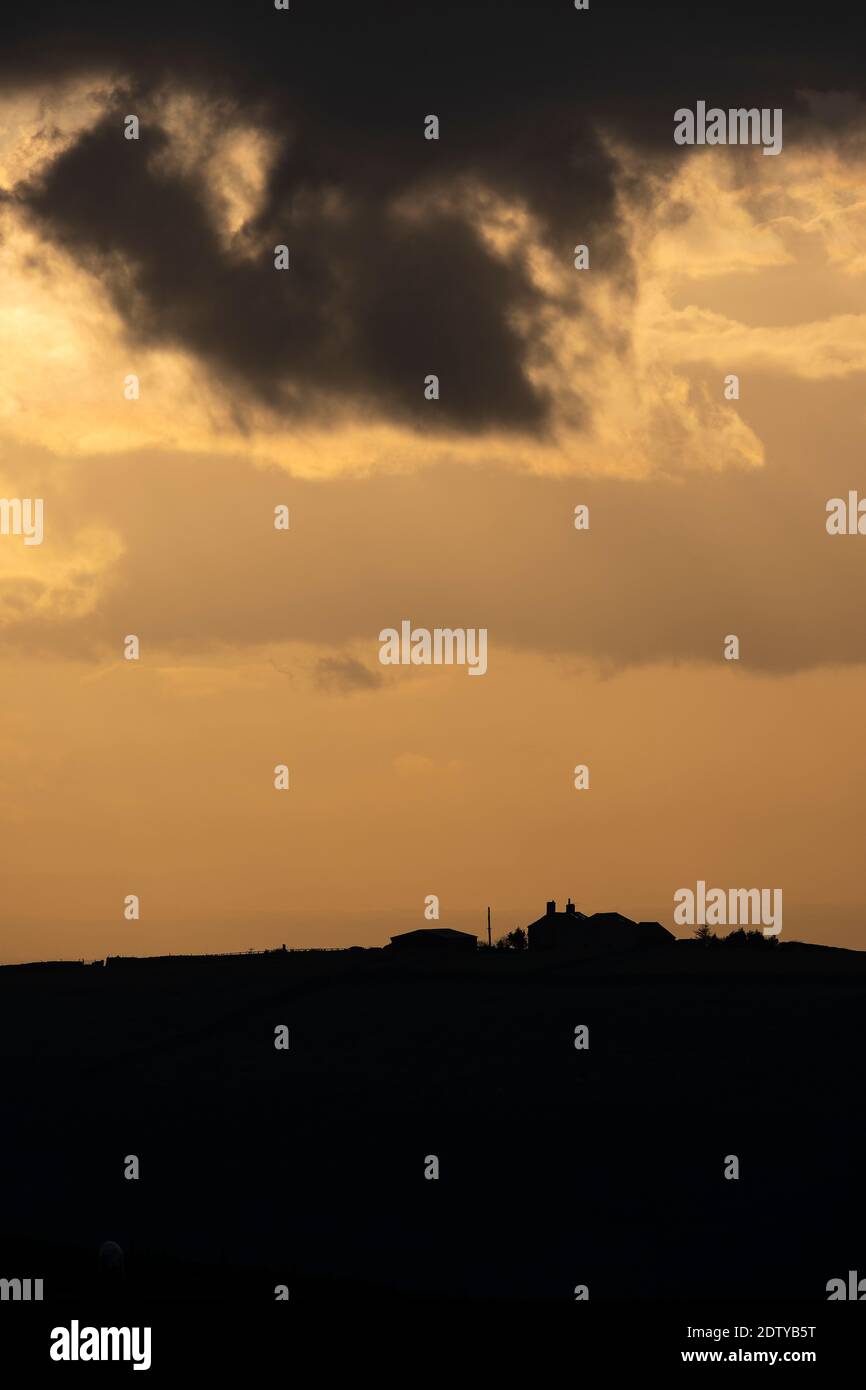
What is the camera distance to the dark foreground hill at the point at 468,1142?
160 feet

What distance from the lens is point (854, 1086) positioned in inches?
2416

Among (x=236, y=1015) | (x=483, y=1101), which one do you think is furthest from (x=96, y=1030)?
(x=483, y=1101)

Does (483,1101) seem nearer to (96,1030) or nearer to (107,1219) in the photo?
(107,1219)

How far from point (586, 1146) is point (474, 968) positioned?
2001 inches

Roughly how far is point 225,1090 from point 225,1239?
20.4 meters

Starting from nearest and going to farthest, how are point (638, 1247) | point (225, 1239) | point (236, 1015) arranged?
point (638, 1247) < point (225, 1239) < point (236, 1015)

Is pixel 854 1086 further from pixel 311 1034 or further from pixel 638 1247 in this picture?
pixel 311 1034

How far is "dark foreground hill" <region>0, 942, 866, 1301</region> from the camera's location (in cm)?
4869

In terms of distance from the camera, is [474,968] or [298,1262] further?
[474,968]

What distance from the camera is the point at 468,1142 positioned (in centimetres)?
6012

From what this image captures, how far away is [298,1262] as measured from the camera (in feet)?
167
